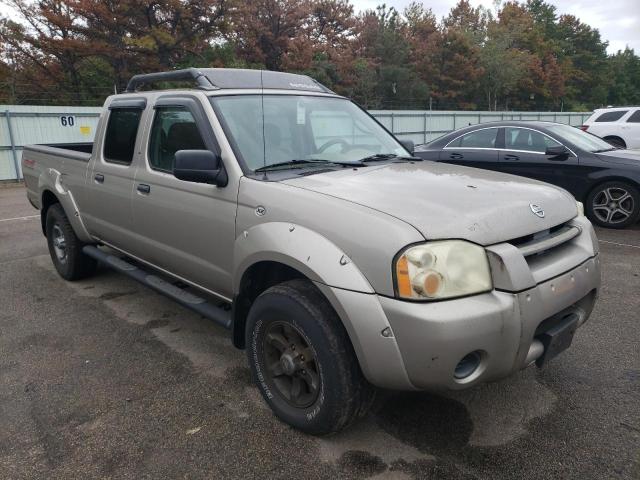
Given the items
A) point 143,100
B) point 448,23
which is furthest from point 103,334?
point 448,23


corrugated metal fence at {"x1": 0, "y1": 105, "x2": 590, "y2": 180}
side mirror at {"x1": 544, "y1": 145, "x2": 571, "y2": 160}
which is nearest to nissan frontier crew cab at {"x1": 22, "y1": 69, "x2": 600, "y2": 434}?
side mirror at {"x1": 544, "y1": 145, "x2": 571, "y2": 160}

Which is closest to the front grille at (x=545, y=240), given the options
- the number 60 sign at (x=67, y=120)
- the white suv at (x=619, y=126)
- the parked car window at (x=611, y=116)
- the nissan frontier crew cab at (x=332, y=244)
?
the nissan frontier crew cab at (x=332, y=244)

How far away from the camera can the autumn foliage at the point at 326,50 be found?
24.1 m

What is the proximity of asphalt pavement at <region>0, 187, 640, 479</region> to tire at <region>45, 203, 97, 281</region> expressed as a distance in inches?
40.4

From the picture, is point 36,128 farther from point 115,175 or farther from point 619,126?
point 619,126

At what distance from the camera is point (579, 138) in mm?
7918

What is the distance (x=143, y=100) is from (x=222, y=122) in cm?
119

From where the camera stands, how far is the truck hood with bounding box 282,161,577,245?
93.1 inches

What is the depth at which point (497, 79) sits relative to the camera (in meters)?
45.1

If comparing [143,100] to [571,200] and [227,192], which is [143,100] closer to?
[227,192]

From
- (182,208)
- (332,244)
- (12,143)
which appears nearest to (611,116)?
(182,208)

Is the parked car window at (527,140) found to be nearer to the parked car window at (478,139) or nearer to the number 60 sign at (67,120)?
the parked car window at (478,139)

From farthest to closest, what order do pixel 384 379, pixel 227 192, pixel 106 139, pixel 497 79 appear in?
1. pixel 497 79
2. pixel 106 139
3. pixel 227 192
4. pixel 384 379

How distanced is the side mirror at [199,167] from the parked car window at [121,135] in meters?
1.31
